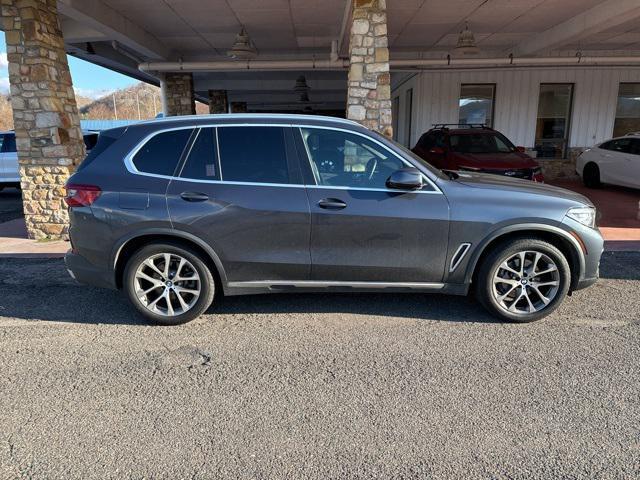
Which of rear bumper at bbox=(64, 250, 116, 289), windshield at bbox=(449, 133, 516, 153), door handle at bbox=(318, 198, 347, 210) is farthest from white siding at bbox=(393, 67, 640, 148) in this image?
rear bumper at bbox=(64, 250, 116, 289)

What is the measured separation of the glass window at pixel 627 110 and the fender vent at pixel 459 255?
13913 millimetres

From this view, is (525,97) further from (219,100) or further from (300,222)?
(300,222)

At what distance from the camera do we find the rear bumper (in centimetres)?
407

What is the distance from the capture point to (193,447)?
2.55m

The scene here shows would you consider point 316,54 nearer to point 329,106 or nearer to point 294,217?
point 294,217

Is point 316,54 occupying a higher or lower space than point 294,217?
higher

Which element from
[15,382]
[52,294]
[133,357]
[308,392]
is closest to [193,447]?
[308,392]

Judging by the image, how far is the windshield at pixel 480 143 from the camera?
10281 millimetres

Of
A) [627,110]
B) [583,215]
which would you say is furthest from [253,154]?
[627,110]

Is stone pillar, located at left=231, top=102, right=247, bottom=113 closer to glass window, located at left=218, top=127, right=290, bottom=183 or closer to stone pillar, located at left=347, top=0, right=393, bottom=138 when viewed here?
stone pillar, located at left=347, top=0, right=393, bottom=138

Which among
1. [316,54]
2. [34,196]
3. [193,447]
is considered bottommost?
[193,447]

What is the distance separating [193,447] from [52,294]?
3401 mm

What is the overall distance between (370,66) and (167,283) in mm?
5042

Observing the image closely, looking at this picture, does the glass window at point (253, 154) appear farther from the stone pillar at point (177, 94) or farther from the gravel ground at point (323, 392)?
the stone pillar at point (177, 94)
